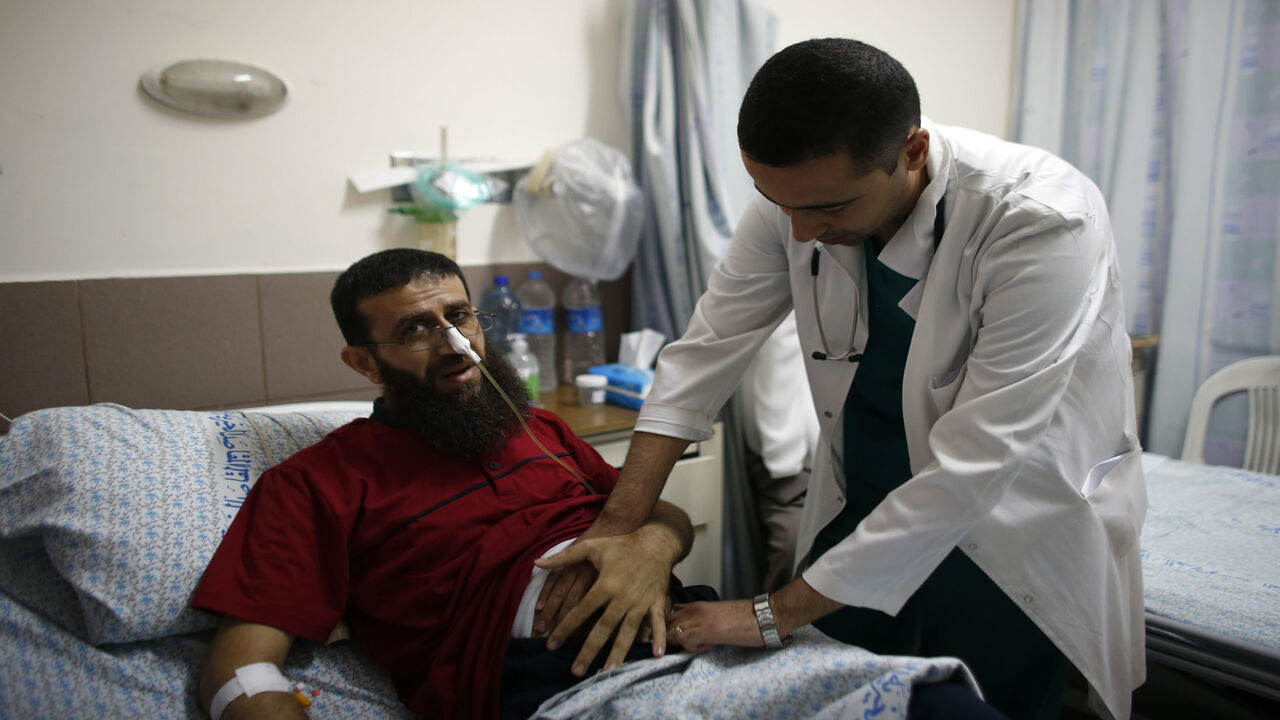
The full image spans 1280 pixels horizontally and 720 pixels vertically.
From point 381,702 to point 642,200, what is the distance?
159 cm

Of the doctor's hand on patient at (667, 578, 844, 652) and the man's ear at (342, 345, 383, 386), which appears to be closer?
the doctor's hand on patient at (667, 578, 844, 652)

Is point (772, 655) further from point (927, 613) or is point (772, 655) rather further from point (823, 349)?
point (823, 349)

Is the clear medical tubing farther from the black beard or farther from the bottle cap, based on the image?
the bottle cap

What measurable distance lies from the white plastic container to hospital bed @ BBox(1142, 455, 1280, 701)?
4.31 feet

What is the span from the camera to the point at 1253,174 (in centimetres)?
237

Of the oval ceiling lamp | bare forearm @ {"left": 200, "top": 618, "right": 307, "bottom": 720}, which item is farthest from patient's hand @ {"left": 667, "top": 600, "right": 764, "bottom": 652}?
the oval ceiling lamp

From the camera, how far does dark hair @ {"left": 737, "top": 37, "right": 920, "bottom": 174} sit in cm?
98

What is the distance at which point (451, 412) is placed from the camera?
4.51ft

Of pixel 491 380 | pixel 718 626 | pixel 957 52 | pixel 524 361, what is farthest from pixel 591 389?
pixel 957 52

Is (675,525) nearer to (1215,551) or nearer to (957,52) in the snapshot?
(1215,551)

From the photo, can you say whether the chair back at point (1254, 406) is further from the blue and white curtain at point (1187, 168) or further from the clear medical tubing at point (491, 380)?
the clear medical tubing at point (491, 380)

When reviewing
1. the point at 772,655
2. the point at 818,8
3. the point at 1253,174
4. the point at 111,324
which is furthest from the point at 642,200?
the point at 1253,174

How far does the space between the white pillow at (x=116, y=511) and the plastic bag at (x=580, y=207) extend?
3.79ft

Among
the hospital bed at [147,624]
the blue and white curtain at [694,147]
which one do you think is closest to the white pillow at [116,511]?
the hospital bed at [147,624]
